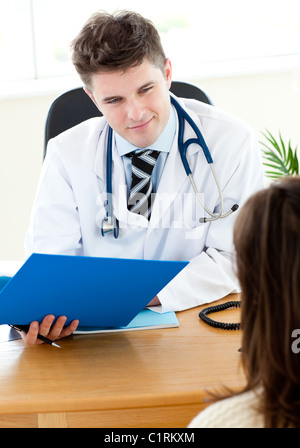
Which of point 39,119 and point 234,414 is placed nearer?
point 234,414

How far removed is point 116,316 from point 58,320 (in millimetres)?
119

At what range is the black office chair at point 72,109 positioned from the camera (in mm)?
1851

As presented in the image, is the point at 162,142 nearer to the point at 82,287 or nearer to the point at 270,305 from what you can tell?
the point at 82,287

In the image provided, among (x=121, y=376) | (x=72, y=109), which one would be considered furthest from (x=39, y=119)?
(x=121, y=376)

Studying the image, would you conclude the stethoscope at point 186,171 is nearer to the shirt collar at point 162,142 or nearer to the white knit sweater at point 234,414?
the shirt collar at point 162,142

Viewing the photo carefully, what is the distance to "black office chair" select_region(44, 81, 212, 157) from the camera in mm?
1851

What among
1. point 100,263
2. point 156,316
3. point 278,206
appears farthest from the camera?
point 156,316

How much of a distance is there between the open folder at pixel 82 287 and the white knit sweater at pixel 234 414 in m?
0.32

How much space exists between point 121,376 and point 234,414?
0.35m

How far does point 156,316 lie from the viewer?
136 centimetres

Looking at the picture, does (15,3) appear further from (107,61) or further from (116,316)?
(116,316)

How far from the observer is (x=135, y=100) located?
5.03 feet

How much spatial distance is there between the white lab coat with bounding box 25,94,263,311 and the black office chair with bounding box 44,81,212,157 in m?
0.15
